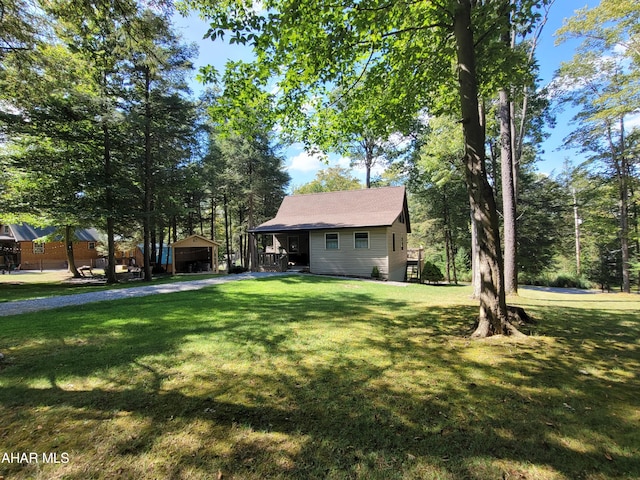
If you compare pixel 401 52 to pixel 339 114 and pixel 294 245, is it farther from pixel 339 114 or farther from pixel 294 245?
pixel 294 245

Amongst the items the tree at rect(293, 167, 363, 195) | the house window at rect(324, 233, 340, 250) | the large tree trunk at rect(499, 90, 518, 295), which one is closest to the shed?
the house window at rect(324, 233, 340, 250)

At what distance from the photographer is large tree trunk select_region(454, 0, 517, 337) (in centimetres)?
472

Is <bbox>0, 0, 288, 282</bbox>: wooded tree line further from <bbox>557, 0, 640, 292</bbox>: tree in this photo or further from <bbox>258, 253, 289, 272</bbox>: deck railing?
<bbox>557, 0, 640, 292</bbox>: tree

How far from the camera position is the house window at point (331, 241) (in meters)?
17.0

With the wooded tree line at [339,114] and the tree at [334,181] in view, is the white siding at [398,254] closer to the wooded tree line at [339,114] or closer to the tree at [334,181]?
the wooded tree line at [339,114]

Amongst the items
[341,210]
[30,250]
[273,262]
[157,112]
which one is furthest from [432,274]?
[30,250]

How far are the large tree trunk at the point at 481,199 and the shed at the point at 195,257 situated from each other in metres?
17.7

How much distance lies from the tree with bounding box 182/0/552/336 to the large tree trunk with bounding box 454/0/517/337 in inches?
0.6

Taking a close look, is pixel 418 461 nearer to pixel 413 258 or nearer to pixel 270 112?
pixel 270 112

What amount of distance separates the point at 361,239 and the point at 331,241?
1.75m

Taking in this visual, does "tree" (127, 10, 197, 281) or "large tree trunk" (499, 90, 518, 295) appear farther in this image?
"tree" (127, 10, 197, 281)

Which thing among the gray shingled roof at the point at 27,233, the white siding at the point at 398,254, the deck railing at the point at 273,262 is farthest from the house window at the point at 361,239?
the gray shingled roof at the point at 27,233

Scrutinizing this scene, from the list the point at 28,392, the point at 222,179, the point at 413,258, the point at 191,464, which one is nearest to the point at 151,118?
the point at 222,179

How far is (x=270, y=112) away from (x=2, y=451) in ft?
19.5
